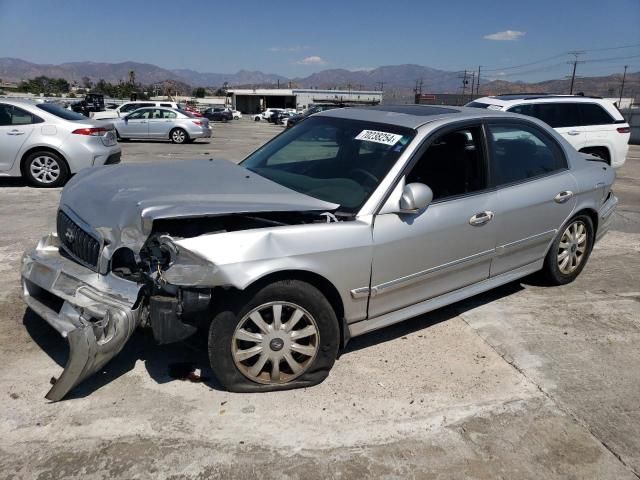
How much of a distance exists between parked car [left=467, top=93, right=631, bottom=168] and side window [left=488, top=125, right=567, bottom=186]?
5669 millimetres

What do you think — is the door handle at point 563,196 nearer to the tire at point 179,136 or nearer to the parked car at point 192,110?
the tire at point 179,136

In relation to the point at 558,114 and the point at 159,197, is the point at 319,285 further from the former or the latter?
the point at 558,114

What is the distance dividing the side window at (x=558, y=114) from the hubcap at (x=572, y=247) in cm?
583

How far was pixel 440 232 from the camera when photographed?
3654 millimetres

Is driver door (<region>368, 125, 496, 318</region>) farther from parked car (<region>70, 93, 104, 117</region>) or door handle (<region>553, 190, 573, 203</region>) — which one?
parked car (<region>70, 93, 104, 117</region>)

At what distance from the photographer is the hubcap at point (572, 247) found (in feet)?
16.2

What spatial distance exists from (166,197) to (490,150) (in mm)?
2445

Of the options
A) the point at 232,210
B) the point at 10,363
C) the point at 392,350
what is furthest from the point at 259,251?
the point at 10,363

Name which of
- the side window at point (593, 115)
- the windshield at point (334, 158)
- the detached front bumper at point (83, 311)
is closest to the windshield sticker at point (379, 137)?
the windshield at point (334, 158)

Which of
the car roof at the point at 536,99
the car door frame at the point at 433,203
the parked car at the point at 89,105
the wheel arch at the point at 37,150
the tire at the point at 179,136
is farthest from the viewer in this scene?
the parked car at the point at 89,105

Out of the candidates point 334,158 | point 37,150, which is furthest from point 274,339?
point 37,150

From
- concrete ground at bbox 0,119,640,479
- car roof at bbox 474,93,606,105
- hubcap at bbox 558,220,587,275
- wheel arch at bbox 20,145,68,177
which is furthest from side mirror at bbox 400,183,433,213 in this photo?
wheel arch at bbox 20,145,68,177

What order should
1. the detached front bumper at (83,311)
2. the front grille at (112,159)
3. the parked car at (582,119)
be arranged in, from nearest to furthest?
the detached front bumper at (83,311) < the front grille at (112,159) < the parked car at (582,119)

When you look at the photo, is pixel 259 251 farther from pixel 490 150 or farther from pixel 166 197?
pixel 490 150
